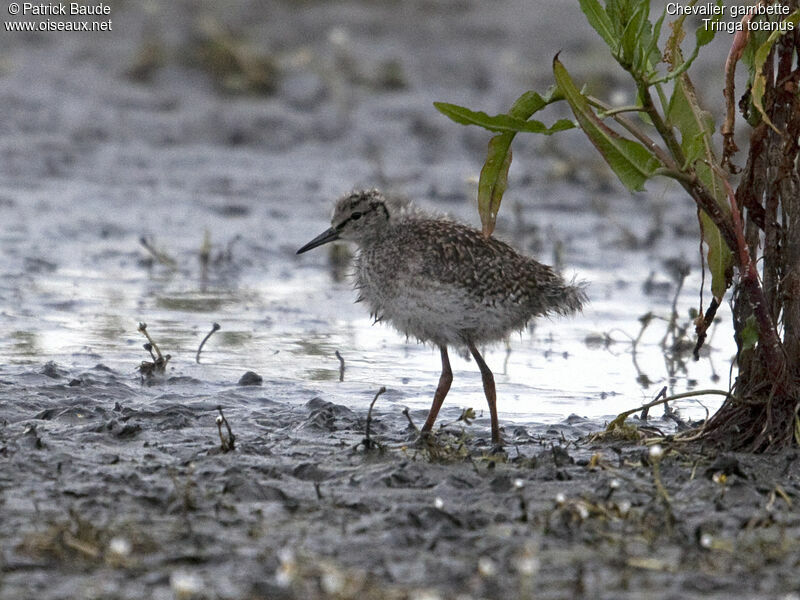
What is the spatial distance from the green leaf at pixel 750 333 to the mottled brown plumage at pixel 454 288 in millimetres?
1052

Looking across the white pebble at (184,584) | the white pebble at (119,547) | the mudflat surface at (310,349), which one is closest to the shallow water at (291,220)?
the mudflat surface at (310,349)

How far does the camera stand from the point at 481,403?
21.1ft

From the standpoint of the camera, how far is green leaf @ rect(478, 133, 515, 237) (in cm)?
513

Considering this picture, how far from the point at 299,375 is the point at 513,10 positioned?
999 centimetres

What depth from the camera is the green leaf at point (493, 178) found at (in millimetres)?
5129

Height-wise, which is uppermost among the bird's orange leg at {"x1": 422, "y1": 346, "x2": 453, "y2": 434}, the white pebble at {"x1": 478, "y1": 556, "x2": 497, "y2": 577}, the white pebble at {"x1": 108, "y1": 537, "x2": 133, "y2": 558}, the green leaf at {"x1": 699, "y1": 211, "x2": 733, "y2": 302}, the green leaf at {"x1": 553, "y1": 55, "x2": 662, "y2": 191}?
the green leaf at {"x1": 553, "y1": 55, "x2": 662, "y2": 191}

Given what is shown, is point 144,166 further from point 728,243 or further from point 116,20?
point 728,243

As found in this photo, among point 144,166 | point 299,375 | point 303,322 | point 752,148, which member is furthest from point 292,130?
point 752,148

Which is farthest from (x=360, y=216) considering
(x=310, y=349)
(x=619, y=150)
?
(x=619, y=150)

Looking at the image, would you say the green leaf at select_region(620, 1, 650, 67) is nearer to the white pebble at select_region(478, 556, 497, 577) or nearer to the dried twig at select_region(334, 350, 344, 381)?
the white pebble at select_region(478, 556, 497, 577)

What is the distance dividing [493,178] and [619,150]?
0.64 meters

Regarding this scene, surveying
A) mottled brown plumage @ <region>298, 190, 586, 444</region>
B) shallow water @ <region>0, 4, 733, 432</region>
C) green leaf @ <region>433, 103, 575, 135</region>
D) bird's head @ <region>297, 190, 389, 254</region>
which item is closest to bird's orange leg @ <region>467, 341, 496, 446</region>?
mottled brown plumage @ <region>298, 190, 586, 444</region>

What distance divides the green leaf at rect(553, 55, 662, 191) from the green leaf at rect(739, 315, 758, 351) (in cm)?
69

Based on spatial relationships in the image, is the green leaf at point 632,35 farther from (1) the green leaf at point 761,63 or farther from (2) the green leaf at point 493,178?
(2) the green leaf at point 493,178
